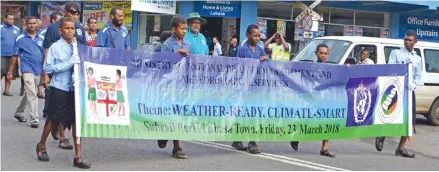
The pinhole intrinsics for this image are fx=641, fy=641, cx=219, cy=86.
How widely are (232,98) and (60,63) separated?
2076 millimetres

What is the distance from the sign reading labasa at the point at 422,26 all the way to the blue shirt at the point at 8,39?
1626 centimetres

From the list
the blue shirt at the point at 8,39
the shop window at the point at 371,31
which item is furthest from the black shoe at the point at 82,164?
the shop window at the point at 371,31

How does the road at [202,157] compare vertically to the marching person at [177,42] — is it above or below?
below

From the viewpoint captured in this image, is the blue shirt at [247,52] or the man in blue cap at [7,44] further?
the man in blue cap at [7,44]

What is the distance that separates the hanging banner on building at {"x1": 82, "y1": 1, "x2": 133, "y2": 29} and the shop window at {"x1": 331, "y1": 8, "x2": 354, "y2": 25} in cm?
767

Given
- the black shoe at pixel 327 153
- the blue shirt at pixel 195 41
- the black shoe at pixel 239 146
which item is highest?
the blue shirt at pixel 195 41

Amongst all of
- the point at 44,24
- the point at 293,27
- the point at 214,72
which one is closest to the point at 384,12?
the point at 293,27

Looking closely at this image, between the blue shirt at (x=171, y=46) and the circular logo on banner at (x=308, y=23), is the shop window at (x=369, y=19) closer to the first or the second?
the circular logo on banner at (x=308, y=23)

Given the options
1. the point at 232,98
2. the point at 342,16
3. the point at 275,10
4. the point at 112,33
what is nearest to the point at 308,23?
the point at 275,10

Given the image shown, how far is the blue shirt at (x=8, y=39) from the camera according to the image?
1424cm

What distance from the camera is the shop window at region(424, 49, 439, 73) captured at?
1277cm

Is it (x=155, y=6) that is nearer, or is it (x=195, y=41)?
(x=195, y=41)

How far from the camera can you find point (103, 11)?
82.2 feet

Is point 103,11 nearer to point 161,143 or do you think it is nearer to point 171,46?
point 161,143
